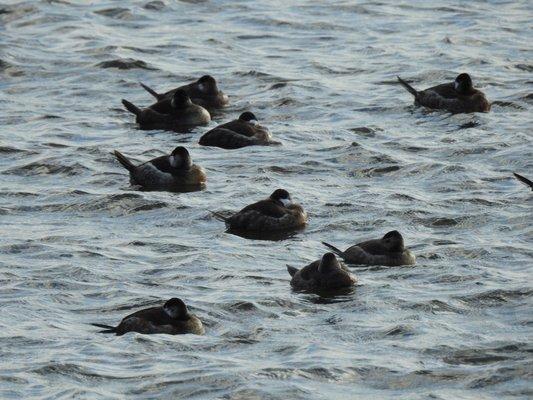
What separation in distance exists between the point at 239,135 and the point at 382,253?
617 centimetres

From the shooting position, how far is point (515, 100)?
2656cm

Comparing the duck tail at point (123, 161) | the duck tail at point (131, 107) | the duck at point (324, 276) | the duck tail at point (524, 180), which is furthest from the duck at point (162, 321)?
the duck tail at point (131, 107)

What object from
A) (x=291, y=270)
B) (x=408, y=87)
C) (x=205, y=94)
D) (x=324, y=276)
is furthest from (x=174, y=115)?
(x=324, y=276)

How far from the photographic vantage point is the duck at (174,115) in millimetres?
25328

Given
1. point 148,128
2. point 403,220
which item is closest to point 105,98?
point 148,128

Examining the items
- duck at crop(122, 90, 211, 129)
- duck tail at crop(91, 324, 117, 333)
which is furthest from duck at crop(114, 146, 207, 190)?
duck tail at crop(91, 324, 117, 333)

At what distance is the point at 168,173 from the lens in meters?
21.9

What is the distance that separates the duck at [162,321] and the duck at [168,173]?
5.98 meters

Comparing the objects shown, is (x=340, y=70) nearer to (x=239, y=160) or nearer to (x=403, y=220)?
(x=239, y=160)

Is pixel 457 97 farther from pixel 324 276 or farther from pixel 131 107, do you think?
pixel 324 276

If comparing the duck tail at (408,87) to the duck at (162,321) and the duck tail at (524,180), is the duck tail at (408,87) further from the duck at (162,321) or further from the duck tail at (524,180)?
the duck at (162,321)

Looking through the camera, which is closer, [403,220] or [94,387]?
[94,387]

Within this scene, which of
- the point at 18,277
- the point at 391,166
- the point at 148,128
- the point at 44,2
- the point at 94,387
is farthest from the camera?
the point at 44,2

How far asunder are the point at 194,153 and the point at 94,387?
31.7ft
